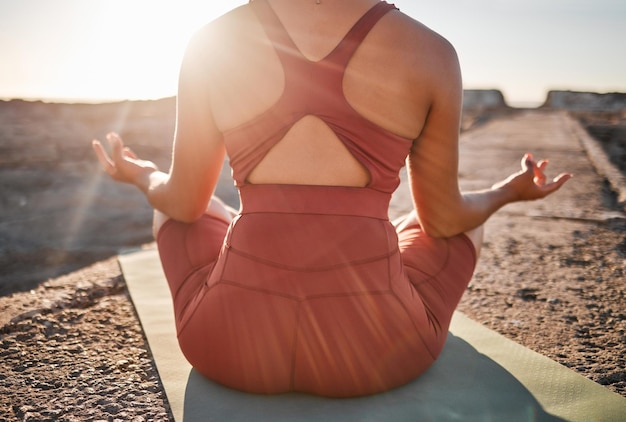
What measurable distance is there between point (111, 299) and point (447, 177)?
157 centimetres

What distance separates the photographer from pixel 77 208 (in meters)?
4.19

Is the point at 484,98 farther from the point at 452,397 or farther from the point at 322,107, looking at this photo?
the point at 322,107

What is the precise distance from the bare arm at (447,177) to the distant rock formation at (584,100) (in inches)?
886

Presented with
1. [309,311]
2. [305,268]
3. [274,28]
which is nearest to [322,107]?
[274,28]

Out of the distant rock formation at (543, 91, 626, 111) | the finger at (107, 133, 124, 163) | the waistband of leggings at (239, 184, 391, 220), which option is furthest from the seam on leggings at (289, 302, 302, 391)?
the distant rock formation at (543, 91, 626, 111)

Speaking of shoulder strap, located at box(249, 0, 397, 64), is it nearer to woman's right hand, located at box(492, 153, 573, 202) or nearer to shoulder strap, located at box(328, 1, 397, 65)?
shoulder strap, located at box(328, 1, 397, 65)

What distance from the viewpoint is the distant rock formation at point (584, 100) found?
71.9ft

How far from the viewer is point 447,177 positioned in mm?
1535

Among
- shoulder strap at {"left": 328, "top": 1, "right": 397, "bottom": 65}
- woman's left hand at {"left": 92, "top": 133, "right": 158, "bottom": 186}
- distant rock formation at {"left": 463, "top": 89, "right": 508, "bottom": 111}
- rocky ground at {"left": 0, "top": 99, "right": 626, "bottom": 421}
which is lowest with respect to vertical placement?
distant rock formation at {"left": 463, "top": 89, "right": 508, "bottom": 111}

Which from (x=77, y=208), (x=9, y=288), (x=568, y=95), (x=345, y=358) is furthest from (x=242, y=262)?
(x=568, y=95)

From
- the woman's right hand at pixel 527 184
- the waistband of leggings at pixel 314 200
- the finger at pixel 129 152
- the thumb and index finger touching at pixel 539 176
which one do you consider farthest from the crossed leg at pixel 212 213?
the thumb and index finger touching at pixel 539 176

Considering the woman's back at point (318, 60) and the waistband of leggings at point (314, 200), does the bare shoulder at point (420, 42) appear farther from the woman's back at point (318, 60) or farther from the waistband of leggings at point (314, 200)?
the waistband of leggings at point (314, 200)

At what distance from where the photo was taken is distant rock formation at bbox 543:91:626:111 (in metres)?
21.9

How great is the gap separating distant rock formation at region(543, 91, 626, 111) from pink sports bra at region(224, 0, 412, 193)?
76.2ft
